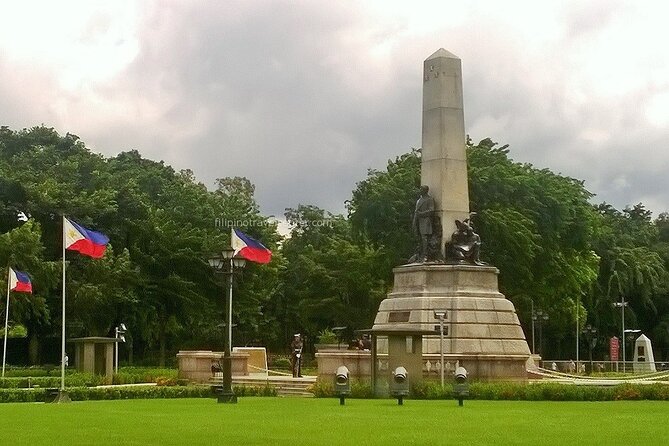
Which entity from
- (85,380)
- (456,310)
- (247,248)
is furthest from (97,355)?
(456,310)

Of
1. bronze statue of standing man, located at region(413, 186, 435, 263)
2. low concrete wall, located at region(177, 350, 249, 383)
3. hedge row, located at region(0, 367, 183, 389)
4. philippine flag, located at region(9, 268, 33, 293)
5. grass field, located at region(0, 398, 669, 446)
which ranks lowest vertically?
grass field, located at region(0, 398, 669, 446)

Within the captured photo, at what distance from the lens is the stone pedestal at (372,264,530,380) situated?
36281mm

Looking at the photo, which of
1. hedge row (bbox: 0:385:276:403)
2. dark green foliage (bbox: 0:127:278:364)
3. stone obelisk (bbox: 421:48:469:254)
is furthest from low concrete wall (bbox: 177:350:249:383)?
dark green foliage (bbox: 0:127:278:364)

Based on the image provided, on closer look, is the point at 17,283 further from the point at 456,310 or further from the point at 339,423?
the point at 339,423

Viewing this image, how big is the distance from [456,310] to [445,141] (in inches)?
231

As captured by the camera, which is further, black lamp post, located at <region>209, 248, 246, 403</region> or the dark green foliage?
the dark green foliage

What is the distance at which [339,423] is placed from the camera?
18.8 m

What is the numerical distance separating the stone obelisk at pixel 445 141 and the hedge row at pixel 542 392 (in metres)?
9.86

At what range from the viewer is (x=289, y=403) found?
26.6 metres

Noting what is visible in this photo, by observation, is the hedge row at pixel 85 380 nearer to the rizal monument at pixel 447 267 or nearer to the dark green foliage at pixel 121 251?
the rizal monument at pixel 447 267

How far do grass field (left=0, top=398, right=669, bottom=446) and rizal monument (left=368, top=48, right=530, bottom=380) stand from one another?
947 cm

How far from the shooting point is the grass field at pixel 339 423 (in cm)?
1545

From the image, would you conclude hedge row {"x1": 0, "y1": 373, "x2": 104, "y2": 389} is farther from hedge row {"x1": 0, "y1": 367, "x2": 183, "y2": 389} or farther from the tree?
the tree

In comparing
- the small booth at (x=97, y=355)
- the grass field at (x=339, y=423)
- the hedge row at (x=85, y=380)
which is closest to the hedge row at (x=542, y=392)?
the grass field at (x=339, y=423)
